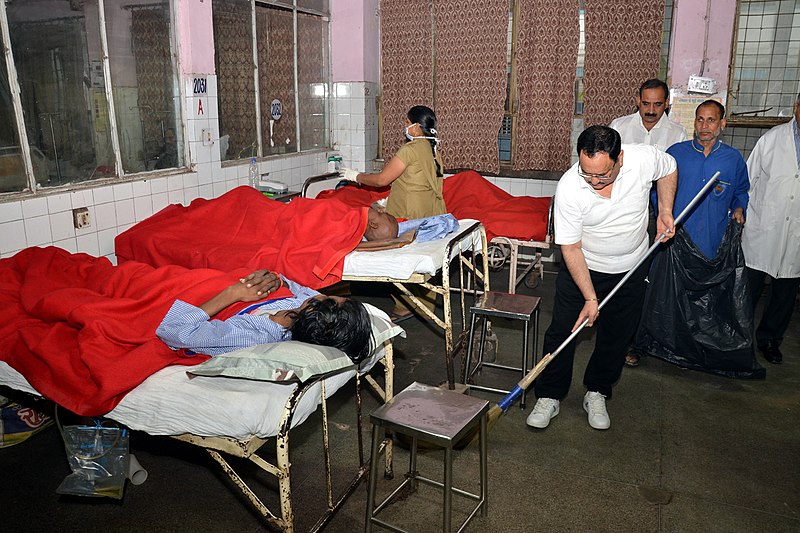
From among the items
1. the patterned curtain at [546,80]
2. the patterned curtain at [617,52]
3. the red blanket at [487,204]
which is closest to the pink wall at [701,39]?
the patterned curtain at [617,52]

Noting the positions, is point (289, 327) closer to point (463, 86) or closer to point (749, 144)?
point (463, 86)

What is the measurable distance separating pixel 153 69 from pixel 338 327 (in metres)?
2.95

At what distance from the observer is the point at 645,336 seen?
3.84 metres

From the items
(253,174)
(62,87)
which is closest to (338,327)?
(62,87)

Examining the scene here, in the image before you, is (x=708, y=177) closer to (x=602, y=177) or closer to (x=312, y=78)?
(x=602, y=177)

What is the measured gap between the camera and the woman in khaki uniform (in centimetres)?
402

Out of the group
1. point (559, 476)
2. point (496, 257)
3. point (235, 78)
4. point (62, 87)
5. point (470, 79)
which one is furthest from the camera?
point (470, 79)

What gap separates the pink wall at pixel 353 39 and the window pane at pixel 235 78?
1.24 m

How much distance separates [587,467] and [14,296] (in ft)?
8.74

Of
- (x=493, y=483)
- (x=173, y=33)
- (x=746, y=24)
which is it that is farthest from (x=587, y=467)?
(x=746, y=24)

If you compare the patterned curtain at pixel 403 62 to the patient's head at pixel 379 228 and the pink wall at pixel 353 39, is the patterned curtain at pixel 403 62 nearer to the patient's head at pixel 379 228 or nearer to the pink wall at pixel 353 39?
the pink wall at pixel 353 39

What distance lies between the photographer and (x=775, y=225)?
12.2ft

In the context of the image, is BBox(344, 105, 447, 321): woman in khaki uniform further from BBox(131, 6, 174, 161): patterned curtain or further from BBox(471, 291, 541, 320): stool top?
BBox(131, 6, 174, 161): patterned curtain

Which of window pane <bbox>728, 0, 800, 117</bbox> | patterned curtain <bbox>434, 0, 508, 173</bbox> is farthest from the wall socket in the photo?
window pane <bbox>728, 0, 800, 117</bbox>
